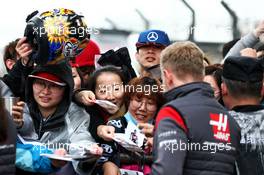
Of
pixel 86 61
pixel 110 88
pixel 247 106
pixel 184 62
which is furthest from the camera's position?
pixel 86 61

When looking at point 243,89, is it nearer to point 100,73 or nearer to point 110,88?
point 110,88

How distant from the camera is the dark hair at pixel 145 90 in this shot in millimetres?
4219

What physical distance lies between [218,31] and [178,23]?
16.0 inches

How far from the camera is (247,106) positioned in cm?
382

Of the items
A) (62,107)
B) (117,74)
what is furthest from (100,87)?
(62,107)

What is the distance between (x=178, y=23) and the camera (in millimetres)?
6137

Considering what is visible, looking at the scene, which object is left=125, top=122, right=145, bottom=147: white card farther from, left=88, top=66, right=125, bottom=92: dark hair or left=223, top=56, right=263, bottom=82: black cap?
left=88, top=66, right=125, bottom=92: dark hair

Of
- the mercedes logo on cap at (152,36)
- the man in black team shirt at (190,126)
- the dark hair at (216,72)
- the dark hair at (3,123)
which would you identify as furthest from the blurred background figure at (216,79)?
the dark hair at (3,123)

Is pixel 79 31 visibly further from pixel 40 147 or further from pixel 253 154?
pixel 253 154

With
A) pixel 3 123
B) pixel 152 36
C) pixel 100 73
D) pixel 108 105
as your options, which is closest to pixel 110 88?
pixel 100 73

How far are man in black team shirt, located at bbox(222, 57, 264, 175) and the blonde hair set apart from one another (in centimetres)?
37

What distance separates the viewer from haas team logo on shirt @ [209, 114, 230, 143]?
3.48 metres

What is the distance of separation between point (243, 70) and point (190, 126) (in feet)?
2.08

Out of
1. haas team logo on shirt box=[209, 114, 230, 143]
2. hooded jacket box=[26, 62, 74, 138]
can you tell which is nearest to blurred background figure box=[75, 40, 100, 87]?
hooded jacket box=[26, 62, 74, 138]
